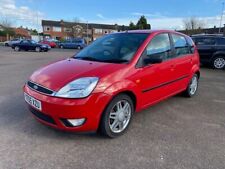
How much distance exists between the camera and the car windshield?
3664 mm

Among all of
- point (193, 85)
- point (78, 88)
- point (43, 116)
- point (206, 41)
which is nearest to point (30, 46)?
point (206, 41)

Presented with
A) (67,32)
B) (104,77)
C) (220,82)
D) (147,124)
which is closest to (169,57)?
(147,124)

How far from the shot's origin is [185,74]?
4.98 metres

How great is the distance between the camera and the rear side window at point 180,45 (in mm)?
4650

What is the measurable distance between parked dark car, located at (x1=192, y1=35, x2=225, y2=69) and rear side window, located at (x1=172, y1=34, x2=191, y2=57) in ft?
20.6

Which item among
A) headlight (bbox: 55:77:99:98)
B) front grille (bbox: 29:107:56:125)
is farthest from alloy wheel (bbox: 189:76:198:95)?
front grille (bbox: 29:107:56:125)

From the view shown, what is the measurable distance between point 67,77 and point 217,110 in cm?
328

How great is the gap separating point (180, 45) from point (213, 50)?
675 cm

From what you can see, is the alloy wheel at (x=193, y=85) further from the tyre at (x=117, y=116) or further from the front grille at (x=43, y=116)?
the front grille at (x=43, y=116)

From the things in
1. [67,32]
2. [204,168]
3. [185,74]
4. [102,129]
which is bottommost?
[204,168]

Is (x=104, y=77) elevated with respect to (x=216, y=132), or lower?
elevated

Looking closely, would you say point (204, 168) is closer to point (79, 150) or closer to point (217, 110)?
point (79, 150)

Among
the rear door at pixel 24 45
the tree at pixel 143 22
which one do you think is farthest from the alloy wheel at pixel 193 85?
the tree at pixel 143 22

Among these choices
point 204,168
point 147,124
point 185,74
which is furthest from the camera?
point 185,74
